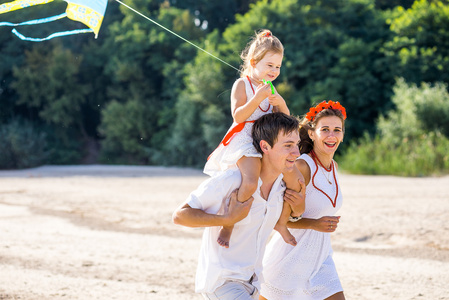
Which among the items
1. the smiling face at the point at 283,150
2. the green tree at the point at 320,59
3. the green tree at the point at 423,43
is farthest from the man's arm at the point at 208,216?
the green tree at the point at 423,43

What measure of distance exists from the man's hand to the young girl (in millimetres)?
44

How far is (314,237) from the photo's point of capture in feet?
11.8

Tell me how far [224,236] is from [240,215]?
0.15m

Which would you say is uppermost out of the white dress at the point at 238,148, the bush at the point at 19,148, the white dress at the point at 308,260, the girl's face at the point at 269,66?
the girl's face at the point at 269,66

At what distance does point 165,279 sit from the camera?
20.6ft

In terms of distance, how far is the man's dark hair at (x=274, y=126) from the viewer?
3.02 m

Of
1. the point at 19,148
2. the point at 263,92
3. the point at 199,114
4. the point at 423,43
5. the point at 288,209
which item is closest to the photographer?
the point at 288,209

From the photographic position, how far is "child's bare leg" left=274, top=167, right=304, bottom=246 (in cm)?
327

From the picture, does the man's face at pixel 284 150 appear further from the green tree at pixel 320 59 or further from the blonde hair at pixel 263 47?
the green tree at pixel 320 59

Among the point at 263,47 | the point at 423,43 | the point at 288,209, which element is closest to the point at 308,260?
the point at 288,209

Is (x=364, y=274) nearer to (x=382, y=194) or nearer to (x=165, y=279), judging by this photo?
(x=165, y=279)

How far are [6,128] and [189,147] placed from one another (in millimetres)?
8257

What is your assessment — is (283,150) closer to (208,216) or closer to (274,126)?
(274,126)

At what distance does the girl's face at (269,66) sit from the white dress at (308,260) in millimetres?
599
